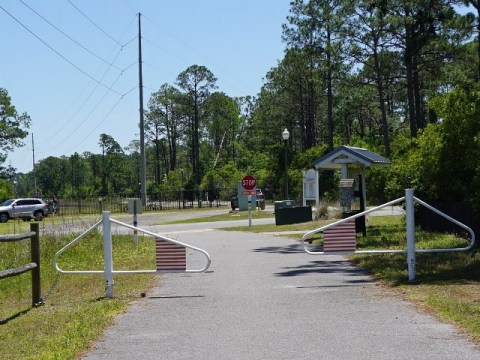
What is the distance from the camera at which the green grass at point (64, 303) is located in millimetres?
7480

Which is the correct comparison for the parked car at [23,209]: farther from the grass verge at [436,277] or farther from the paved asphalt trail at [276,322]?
the paved asphalt trail at [276,322]

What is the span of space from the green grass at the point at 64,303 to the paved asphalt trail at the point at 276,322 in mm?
335

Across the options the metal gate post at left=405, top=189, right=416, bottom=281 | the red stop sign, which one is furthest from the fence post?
the red stop sign

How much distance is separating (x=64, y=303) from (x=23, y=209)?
42.3m

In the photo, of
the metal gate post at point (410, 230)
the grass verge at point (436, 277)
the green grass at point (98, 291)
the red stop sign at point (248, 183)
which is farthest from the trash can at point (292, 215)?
the metal gate post at point (410, 230)

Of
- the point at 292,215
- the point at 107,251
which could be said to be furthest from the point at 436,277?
the point at 292,215

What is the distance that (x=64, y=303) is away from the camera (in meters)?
10.6

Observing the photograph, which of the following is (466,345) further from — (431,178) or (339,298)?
(431,178)

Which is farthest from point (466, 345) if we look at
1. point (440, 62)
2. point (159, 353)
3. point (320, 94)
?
point (320, 94)

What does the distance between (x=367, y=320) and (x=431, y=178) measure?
1088 centimetres

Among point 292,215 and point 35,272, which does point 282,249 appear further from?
point 292,215

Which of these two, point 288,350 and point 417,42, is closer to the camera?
point 288,350

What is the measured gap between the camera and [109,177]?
492ft

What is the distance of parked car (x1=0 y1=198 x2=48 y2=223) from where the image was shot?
163 ft
